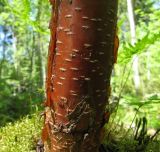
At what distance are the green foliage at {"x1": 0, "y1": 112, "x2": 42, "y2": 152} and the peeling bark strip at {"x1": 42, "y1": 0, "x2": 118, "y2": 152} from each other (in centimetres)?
45

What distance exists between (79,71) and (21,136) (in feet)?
2.72

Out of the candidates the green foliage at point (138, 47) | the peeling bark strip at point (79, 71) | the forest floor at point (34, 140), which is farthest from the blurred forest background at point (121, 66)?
the peeling bark strip at point (79, 71)

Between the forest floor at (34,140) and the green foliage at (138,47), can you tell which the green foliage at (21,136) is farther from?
the green foliage at (138,47)

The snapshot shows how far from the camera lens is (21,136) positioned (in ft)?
6.95

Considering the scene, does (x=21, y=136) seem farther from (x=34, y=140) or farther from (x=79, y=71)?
(x=79, y=71)

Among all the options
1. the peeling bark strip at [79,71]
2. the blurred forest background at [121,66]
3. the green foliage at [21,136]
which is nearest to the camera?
the peeling bark strip at [79,71]

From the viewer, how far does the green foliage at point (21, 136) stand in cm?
202

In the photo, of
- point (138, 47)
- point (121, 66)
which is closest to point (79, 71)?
point (138, 47)

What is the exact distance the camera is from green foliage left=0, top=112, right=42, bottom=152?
2021 millimetres

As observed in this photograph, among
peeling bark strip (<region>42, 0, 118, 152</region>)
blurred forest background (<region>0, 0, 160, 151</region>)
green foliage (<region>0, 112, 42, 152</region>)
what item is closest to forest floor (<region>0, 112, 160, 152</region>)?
green foliage (<region>0, 112, 42, 152</region>)

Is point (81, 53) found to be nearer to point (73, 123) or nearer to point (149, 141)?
point (73, 123)

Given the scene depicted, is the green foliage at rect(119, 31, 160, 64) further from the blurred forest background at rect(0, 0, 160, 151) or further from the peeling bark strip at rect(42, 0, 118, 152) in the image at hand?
the peeling bark strip at rect(42, 0, 118, 152)

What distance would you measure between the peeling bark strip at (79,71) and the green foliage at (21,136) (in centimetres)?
45

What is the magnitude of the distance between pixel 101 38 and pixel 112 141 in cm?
90
